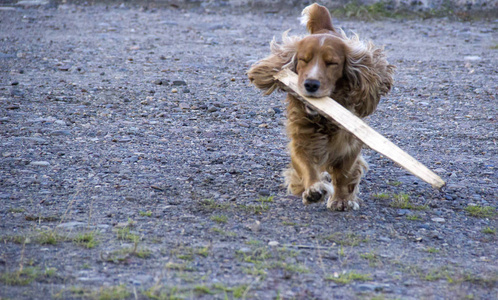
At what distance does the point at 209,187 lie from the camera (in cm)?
466

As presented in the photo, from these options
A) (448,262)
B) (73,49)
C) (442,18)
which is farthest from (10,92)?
(442,18)

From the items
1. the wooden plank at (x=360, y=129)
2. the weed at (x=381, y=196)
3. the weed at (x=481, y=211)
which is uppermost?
the wooden plank at (x=360, y=129)

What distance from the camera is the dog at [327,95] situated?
4461mm

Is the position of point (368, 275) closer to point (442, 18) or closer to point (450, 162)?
point (450, 162)

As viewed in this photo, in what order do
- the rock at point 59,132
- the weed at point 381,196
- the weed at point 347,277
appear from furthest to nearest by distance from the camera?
the rock at point 59,132 → the weed at point 381,196 → the weed at point 347,277

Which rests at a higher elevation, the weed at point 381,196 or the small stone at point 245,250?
the small stone at point 245,250

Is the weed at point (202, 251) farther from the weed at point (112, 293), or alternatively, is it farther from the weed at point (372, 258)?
the weed at point (372, 258)

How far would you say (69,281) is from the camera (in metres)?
3.01

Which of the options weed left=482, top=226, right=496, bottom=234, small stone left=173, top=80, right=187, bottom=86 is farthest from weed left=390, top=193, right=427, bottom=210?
small stone left=173, top=80, right=187, bottom=86

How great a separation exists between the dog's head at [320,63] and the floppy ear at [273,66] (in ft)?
0.29

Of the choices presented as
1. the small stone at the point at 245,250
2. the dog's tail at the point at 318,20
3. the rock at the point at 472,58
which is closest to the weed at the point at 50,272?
the small stone at the point at 245,250

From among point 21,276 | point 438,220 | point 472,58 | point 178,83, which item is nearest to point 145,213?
point 21,276

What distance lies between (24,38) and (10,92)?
338 centimetres

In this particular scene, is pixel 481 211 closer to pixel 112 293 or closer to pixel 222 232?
pixel 222 232
